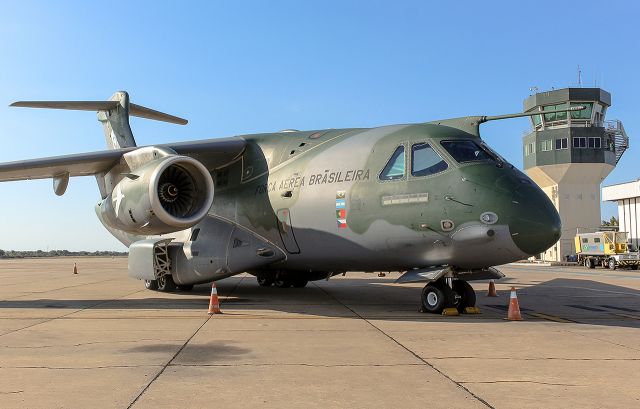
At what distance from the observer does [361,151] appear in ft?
36.9

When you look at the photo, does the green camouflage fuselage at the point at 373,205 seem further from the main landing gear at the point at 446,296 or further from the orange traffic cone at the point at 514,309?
the orange traffic cone at the point at 514,309

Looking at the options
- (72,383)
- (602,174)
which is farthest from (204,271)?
(602,174)

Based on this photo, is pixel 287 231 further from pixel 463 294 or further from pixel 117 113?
pixel 117 113

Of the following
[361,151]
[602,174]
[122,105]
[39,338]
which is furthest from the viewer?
[602,174]

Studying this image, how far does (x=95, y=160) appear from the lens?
1286 cm

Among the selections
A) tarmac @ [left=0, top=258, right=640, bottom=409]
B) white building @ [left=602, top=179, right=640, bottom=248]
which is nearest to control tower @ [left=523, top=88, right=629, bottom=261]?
white building @ [left=602, top=179, right=640, bottom=248]

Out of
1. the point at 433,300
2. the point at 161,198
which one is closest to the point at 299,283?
the point at 161,198

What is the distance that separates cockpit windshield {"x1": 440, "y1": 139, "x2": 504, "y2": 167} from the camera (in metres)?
9.98

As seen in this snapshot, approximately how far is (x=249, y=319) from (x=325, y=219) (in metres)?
2.63

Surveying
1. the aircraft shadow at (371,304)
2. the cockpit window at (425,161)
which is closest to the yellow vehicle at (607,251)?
the aircraft shadow at (371,304)

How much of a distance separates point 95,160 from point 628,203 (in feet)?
190

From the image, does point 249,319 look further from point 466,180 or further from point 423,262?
point 466,180

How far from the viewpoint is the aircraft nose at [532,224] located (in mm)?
9164

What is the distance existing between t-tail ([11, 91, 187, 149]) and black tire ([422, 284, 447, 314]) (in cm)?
1065
